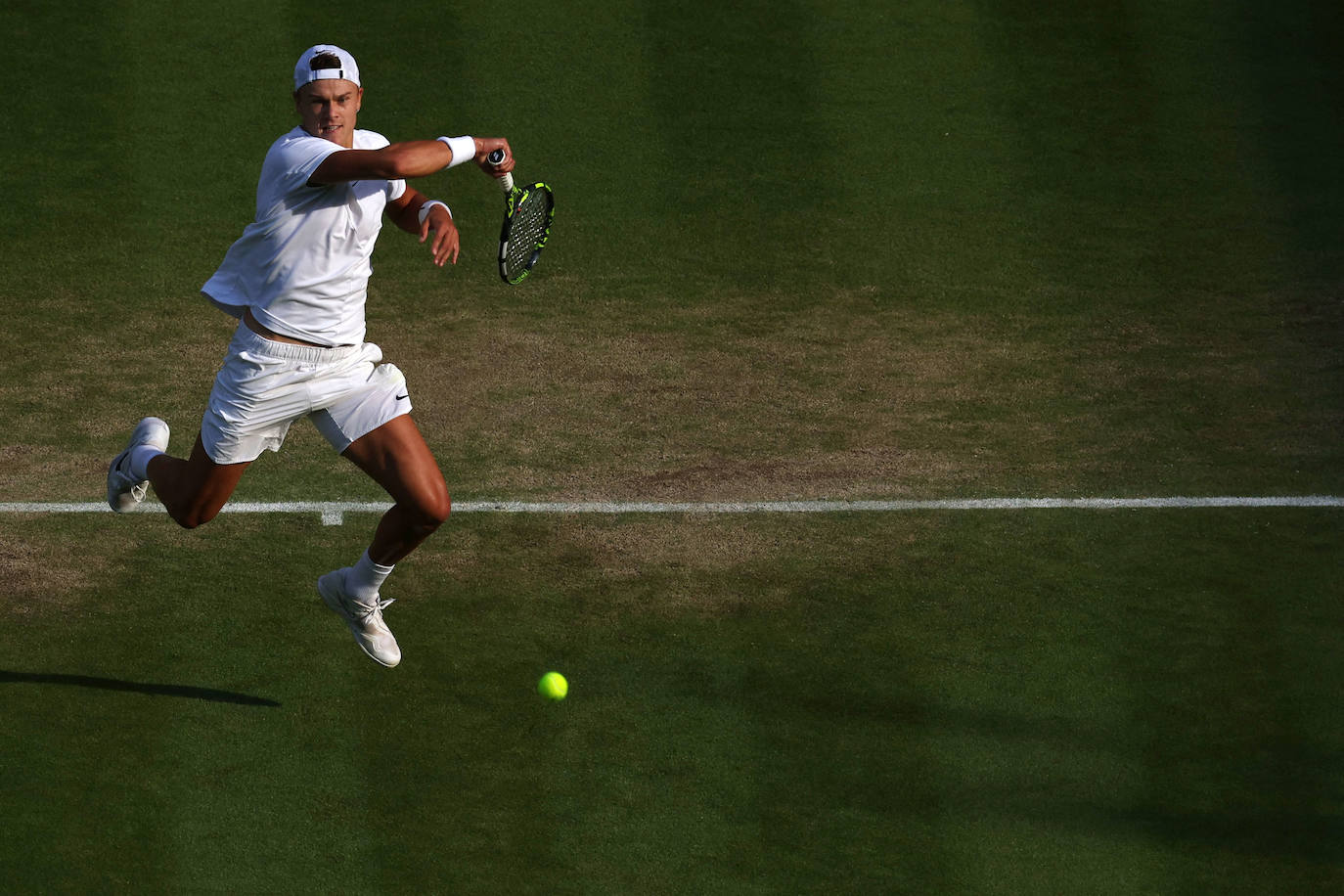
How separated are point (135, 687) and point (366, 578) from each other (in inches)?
45.4

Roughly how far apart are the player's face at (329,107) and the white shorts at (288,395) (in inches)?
34.4

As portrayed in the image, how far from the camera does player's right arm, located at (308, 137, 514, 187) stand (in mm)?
6367

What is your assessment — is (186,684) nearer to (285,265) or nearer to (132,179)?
(285,265)

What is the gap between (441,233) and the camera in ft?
22.5

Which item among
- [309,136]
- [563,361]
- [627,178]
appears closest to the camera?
[309,136]

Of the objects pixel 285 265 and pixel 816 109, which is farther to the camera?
pixel 816 109

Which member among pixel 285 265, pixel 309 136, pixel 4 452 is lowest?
pixel 4 452

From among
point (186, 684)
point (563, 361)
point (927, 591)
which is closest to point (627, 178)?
point (563, 361)

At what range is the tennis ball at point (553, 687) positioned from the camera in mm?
7293

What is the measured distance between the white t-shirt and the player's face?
0.25 feet

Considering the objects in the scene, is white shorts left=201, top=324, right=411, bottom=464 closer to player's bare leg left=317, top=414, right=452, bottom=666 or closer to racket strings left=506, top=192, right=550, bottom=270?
player's bare leg left=317, top=414, right=452, bottom=666

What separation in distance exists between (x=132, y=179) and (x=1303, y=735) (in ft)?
31.4

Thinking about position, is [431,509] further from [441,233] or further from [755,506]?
[755,506]

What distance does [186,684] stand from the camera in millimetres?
7371
